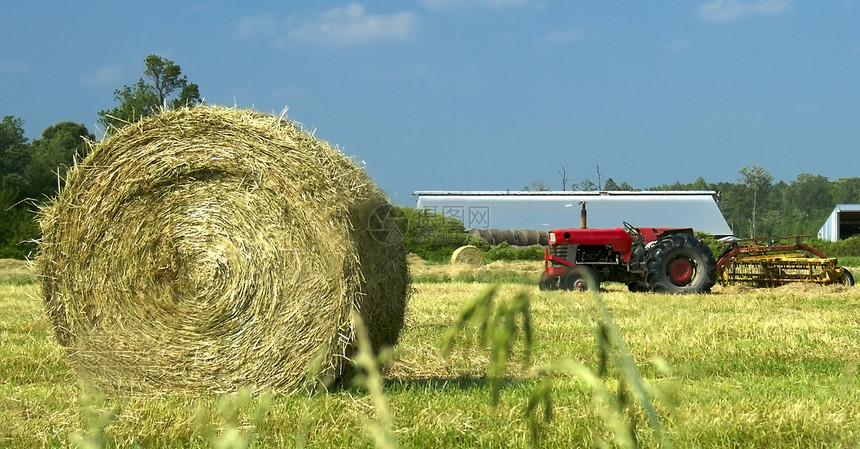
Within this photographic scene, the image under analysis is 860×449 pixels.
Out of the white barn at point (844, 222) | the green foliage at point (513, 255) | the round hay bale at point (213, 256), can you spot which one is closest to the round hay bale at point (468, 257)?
the green foliage at point (513, 255)

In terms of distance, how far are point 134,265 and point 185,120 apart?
101 cm

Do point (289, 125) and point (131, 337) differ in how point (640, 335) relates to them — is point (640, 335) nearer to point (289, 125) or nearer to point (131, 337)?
point (289, 125)

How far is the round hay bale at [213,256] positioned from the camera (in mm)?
5312

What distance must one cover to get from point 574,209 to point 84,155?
35498 mm

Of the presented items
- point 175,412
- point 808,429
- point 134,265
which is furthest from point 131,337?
point 808,429

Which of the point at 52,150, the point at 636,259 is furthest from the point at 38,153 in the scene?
the point at 636,259

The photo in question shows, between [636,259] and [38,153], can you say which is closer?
[636,259]

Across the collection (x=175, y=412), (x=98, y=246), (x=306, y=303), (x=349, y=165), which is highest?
(x=349, y=165)

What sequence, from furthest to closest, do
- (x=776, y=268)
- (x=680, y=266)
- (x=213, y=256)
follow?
(x=776, y=268)
(x=680, y=266)
(x=213, y=256)

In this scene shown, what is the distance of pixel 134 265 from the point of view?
5.70m

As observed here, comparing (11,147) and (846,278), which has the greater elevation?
(11,147)

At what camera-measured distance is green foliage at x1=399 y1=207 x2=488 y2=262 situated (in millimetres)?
29219

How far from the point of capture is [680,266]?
14375mm

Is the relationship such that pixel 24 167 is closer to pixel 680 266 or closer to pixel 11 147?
pixel 11 147
